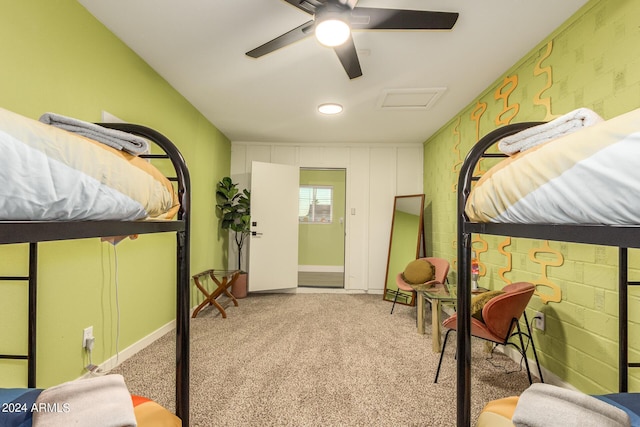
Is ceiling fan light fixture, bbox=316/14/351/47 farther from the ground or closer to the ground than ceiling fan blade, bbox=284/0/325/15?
closer to the ground

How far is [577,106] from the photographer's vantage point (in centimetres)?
180

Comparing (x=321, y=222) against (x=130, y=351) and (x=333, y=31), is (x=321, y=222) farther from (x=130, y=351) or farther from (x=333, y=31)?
(x=333, y=31)

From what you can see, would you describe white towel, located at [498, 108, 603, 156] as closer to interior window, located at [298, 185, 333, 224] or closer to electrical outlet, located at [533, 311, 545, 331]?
electrical outlet, located at [533, 311, 545, 331]

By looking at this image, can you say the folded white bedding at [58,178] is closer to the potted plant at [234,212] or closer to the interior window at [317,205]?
the potted plant at [234,212]

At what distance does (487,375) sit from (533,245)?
3.18 feet

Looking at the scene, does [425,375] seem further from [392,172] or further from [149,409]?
[392,172]

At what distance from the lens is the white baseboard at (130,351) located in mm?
1995

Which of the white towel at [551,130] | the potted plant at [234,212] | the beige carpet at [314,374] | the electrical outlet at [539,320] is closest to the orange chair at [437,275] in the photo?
the beige carpet at [314,374]

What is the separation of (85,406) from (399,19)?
1905mm

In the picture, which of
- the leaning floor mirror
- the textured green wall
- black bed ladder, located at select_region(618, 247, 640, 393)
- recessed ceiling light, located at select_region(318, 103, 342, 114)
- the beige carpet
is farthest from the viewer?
the leaning floor mirror

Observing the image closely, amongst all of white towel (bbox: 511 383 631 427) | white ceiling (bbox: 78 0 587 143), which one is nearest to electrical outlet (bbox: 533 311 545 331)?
white towel (bbox: 511 383 631 427)

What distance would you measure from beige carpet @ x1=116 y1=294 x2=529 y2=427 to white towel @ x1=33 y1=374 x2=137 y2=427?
0.99 m

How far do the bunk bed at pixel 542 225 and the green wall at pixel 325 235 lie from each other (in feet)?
18.0

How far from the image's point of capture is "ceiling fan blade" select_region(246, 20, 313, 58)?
1.57 m
